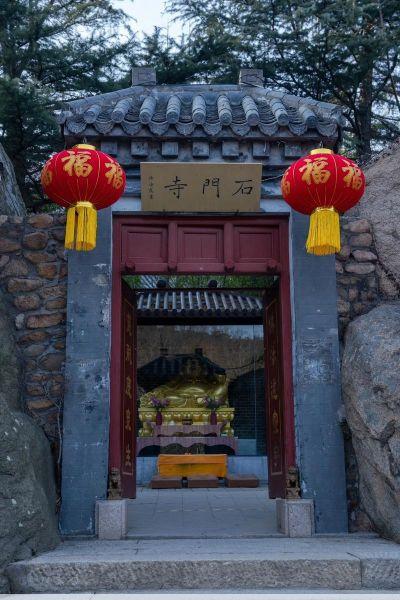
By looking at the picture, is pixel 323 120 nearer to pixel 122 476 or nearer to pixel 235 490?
pixel 122 476

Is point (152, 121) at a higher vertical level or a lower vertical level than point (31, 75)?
lower

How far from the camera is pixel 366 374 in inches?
208

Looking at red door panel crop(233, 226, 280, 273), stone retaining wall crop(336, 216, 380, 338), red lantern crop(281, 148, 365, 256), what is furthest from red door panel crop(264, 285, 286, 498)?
red lantern crop(281, 148, 365, 256)

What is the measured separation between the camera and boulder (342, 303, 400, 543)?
16.2 ft

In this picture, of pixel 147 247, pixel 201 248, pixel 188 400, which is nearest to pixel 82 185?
pixel 147 247

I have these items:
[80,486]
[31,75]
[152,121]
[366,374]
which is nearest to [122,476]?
[80,486]

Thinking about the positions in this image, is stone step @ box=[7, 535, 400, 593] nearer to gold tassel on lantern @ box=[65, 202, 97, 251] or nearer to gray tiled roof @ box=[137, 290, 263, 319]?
gold tassel on lantern @ box=[65, 202, 97, 251]

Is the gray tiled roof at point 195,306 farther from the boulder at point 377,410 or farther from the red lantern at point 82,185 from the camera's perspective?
the boulder at point 377,410

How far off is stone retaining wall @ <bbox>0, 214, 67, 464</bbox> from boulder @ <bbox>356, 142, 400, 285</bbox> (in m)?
3.05

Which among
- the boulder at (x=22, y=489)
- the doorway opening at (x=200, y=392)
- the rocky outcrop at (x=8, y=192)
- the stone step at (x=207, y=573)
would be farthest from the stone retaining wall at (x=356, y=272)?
the doorway opening at (x=200, y=392)

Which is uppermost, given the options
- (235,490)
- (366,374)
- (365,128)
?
(365,128)

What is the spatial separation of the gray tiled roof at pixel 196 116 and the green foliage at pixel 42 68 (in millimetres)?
3277

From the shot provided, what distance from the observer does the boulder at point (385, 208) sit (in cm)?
624

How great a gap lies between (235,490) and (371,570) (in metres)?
5.45
